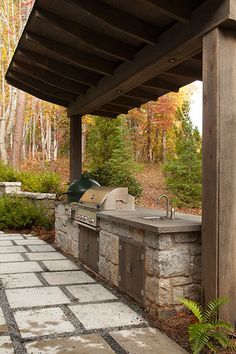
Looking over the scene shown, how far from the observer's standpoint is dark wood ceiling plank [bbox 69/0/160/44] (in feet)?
11.3

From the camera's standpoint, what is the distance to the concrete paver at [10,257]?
18.6 ft

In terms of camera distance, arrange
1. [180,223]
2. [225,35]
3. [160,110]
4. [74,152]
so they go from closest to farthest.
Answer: [225,35] < [180,223] < [74,152] < [160,110]

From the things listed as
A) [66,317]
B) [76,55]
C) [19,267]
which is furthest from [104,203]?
[76,55]

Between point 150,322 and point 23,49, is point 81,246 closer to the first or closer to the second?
point 150,322

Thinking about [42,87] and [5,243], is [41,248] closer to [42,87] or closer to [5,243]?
[5,243]

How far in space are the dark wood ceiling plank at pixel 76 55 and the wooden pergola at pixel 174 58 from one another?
0.04 ft

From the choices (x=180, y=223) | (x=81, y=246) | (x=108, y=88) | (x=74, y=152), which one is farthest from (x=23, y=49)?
(x=180, y=223)

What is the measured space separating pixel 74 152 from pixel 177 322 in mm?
4195

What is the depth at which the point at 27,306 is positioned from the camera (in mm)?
3625

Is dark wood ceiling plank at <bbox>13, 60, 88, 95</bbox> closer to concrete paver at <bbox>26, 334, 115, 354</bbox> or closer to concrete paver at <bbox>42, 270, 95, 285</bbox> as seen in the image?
concrete paver at <bbox>42, 270, 95, 285</bbox>

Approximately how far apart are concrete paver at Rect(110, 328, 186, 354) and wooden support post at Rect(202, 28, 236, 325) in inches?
17.9

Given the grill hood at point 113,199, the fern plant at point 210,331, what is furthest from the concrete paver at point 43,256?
the fern plant at point 210,331

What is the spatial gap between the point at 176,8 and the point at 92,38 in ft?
3.94

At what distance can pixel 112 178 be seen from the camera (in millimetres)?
9883
